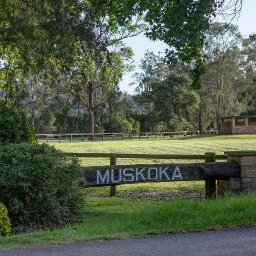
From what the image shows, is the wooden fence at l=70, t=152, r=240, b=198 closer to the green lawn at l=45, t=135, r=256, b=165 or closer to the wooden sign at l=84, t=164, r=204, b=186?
the wooden sign at l=84, t=164, r=204, b=186

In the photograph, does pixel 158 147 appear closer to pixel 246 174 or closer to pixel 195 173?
pixel 195 173

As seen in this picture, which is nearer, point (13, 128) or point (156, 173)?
point (13, 128)

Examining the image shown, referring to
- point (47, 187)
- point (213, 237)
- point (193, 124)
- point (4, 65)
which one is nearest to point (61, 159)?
point (47, 187)

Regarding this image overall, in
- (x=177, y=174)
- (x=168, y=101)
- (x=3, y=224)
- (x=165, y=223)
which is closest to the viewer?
(x=165, y=223)

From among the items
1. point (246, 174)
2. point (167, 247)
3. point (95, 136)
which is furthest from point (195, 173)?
point (95, 136)

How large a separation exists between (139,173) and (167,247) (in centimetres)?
501

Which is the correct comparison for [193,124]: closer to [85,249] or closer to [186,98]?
[186,98]

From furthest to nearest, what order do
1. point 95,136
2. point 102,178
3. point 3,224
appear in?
point 95,136
point 102,178
point 3,224

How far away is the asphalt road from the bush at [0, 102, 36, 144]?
5.19 m

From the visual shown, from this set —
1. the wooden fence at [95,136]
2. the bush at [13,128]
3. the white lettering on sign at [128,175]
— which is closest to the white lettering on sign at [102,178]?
the white lettering on sign at [128,175]

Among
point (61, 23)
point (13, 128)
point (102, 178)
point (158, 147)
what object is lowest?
point (158, 147)

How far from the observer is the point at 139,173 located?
10945mm

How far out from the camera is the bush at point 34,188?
8664 millimetres

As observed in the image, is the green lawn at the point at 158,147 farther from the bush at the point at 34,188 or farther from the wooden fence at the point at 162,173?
the bush at the point at 34,188
